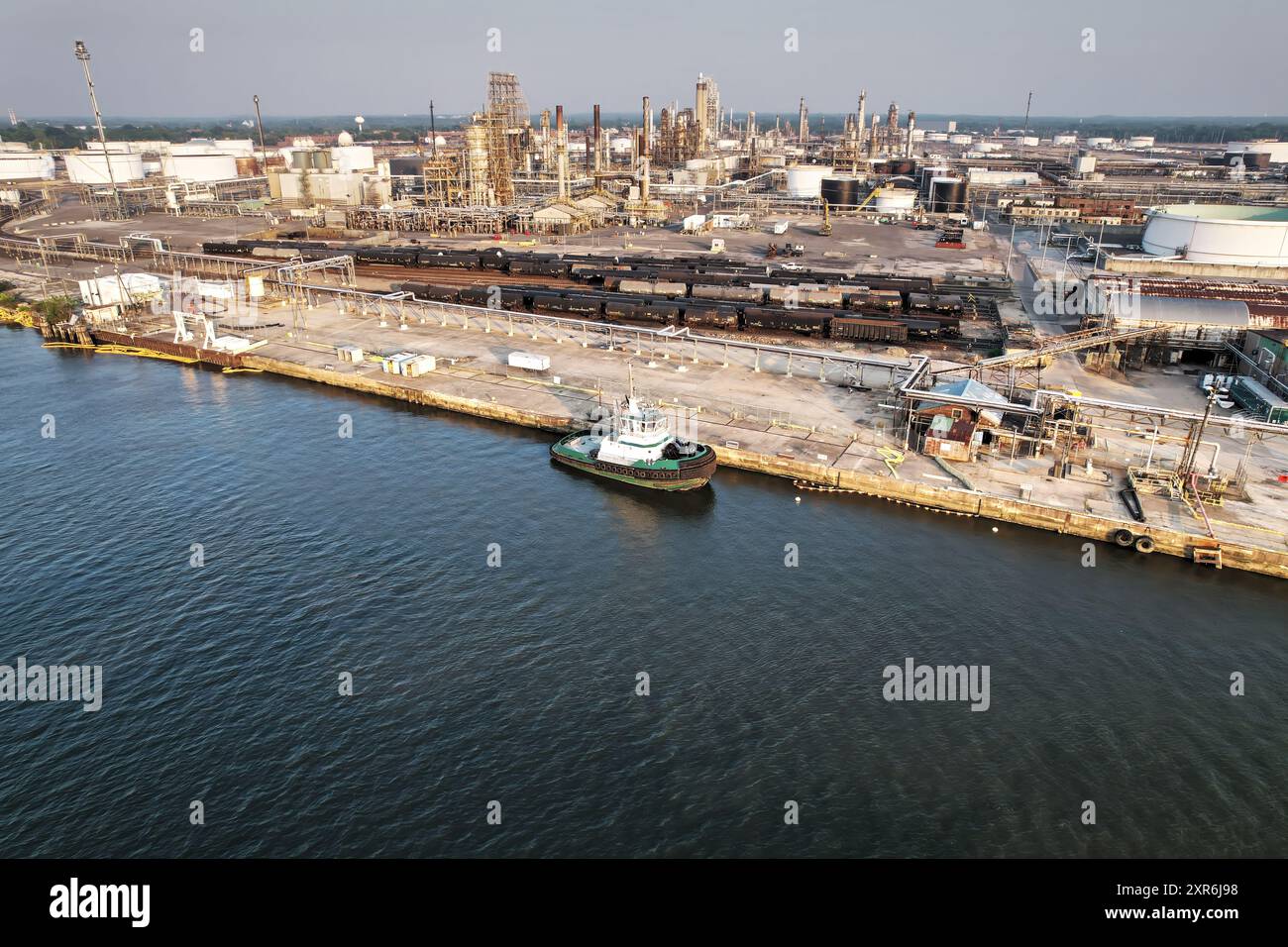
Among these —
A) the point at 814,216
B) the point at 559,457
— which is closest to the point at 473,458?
the point at 559,457

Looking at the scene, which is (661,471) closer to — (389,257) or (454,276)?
(454,276)

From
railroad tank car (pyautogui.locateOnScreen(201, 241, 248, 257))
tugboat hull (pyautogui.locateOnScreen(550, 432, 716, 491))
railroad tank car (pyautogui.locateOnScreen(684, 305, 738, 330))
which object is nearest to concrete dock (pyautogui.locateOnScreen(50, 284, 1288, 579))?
tugboat hull (pyautogui.locateOnScreen(550, 432, 716, 491))

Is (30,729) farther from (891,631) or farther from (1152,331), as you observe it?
(1152,331)

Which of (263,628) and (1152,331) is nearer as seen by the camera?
(263,628)

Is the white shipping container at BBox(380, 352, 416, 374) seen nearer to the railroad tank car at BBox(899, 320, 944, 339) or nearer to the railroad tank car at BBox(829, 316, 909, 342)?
the railroad tank car at BBox(829, 316, 909, 342)

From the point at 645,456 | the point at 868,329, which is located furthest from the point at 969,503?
the point at 868,329

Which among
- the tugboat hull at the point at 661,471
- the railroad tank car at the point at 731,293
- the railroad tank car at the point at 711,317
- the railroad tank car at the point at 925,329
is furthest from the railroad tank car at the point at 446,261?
the tugboat hull at the point at 661,471
